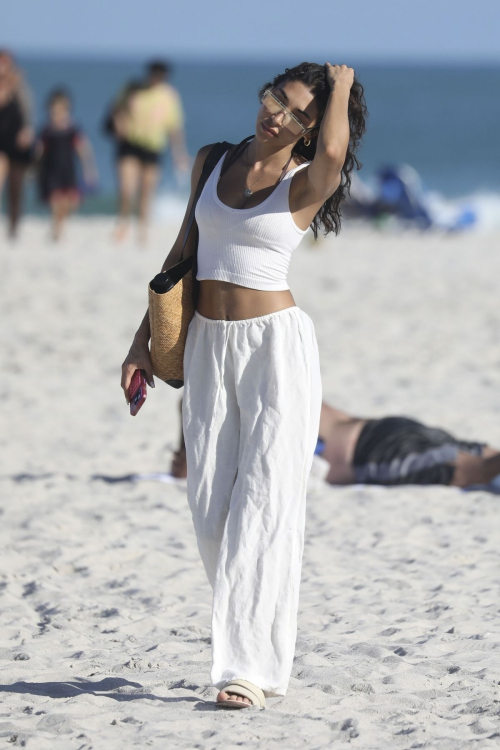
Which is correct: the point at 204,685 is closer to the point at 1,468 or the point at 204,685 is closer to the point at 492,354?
the point at 1,468

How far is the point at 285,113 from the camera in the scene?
2.78 meters

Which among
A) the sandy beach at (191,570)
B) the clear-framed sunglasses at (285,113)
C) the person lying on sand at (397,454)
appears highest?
the clear-framed sunglasses at (285,113)

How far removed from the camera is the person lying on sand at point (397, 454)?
5.47 metres

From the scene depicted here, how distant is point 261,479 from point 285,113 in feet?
3.25

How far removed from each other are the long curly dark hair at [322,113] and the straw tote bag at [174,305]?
0.28 metres

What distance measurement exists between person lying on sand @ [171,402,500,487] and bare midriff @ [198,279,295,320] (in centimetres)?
257

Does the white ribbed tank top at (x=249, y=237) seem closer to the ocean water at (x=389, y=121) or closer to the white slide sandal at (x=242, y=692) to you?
the white slide sandal at (x=242, y=692)

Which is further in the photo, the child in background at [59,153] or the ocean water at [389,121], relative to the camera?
the ocean water at [389,121]

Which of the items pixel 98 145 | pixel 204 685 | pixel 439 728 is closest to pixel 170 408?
pixel 204 685

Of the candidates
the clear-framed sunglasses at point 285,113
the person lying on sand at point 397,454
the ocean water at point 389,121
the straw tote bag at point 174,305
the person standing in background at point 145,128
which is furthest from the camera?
the ocean water at point 389,121

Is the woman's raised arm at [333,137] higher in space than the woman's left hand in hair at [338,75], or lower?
lower

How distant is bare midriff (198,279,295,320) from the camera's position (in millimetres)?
2865

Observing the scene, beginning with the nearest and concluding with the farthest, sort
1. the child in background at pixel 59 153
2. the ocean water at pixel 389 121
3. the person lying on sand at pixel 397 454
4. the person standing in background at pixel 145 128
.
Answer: the person lying on sand at pixel 397 454
the person standing in background at pixel 145 128
the child in background at pixel 59 153
the ocean water at pixel 389 121

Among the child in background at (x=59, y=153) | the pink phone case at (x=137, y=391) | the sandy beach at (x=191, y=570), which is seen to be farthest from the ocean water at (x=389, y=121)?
the pink phone case at (x=137, y=391)
